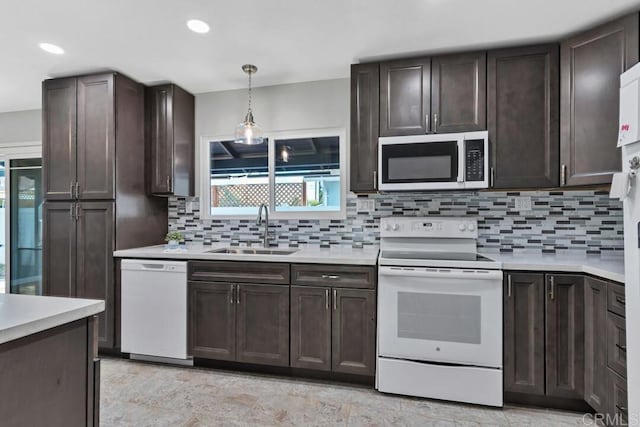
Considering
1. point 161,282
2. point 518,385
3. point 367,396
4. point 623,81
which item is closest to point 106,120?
point 161,282

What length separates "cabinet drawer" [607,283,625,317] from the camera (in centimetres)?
168

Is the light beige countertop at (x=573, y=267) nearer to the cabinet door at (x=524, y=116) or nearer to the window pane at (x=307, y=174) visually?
the cabinet door at (x=524, y=116)

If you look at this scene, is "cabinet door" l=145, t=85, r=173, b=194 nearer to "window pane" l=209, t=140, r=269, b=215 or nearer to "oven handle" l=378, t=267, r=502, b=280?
"window pane" l=209, t=140, r=269, b=215

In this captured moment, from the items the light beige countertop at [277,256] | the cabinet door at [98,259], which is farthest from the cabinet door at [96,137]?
the light beige countertop at [277,256]

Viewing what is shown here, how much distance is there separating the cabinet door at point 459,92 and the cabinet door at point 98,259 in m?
2.72

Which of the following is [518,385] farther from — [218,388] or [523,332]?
[218,388]

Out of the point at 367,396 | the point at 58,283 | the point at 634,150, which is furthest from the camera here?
the point at 58,283

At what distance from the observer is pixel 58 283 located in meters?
2.82

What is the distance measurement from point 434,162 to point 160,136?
2.41 meters

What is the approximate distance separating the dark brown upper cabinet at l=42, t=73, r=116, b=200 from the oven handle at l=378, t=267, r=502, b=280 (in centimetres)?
232

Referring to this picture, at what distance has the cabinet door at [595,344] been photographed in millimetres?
1808

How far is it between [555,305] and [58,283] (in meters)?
3.75

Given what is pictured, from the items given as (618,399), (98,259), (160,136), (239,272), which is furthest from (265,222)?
(618,399)

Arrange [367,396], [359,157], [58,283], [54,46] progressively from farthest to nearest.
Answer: [58,283], [359,157], [54,46], [367,396]
